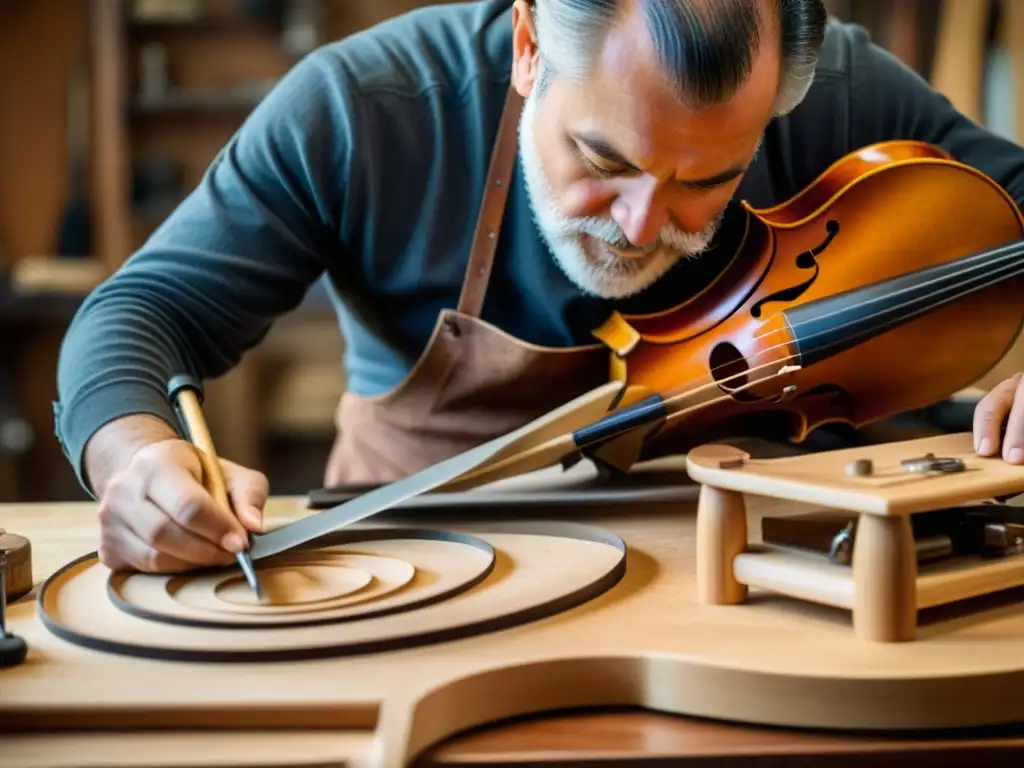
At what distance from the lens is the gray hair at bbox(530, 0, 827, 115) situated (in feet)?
3.99

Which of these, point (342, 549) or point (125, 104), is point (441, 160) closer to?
point (342, 549)

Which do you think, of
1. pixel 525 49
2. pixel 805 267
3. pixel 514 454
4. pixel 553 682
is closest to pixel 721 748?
pixel 553 682

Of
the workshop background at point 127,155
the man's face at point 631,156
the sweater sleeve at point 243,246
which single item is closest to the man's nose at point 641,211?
the man's face at point 631,156

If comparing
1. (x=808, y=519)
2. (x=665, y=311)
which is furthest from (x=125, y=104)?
(x=808, y=519)

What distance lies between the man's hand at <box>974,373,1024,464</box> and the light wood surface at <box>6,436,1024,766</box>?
158 mm

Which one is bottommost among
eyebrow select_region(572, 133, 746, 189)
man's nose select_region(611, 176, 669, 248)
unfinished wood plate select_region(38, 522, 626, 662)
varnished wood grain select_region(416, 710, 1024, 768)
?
varnished wood grain select_region(416, 710, 1024, 768)

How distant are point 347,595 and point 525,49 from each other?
75cm

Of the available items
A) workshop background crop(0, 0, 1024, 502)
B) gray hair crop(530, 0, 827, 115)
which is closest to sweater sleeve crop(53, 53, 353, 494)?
gray hair crop(530, 0, 827, 115)

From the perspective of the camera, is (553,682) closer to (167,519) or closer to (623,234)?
(167,519)

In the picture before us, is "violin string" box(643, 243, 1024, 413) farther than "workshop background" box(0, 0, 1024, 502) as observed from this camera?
No

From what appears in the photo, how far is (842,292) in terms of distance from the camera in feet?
4.65

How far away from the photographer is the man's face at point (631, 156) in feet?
4.12

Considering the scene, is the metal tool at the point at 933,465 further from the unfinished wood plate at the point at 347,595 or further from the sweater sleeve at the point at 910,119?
the sweater sleeve at the point at 910,119

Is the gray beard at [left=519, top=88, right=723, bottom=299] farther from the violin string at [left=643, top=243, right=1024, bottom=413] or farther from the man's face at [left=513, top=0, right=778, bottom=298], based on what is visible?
the violin string at [left=643, top=243, right=1024, bottom=413]
